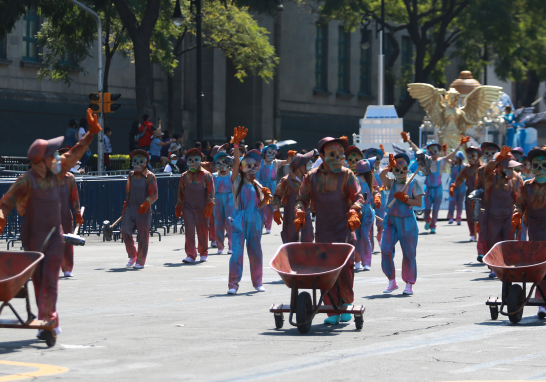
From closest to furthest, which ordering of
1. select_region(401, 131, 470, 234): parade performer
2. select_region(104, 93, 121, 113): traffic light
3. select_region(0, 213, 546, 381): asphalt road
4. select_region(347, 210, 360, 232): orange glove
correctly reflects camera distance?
select_region(0, 213, 546, 381): asphalt road < select_region(347, 210, 360, 232): orange glove < select_region(401, 131, 470, 234): parade performer < select_region(104, 93, 121, 113): traffic light

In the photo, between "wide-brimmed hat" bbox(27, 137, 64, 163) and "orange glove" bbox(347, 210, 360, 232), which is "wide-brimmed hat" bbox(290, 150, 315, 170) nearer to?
"orange glove" bbox(347, 210, 360, 232)

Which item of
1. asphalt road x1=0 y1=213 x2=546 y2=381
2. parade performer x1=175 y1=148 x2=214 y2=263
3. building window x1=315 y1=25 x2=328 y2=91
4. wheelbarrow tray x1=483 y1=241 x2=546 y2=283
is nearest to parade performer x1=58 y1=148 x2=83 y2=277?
asphalt road x1=0 y1=213 x2=546 y2=381

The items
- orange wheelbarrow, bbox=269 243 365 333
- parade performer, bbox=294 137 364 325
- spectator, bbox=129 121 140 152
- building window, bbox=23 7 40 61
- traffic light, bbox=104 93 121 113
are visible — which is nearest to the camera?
orange wheelbarrow, bbox=269 243 365 333

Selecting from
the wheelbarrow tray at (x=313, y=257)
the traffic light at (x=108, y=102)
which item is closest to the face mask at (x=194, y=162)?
the wheelbarrow tray at (x=313, y=257)

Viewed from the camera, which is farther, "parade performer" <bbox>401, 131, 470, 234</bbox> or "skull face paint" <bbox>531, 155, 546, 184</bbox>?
"parade performer" <bbox>401, 131, 470, 234</bbox>

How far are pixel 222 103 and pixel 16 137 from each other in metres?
12.8

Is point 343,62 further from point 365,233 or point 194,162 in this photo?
point 365,233

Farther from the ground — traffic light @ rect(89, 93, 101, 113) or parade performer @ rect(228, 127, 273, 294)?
traffic light @ rect(89, 93, 101, 113)

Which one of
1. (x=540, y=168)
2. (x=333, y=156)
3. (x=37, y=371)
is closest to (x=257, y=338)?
(x=333, y=156)

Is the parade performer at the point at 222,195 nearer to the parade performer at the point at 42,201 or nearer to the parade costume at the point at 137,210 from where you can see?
the parade costume at the point at 137,210

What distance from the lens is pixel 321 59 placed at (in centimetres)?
5259

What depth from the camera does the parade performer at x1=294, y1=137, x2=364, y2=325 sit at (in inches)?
397

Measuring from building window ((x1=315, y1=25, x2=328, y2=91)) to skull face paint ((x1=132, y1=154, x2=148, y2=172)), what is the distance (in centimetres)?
3674

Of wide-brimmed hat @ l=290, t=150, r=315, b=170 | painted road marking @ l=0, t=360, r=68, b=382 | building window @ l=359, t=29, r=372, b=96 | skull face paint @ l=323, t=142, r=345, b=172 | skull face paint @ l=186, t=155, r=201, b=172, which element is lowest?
painted road marking @ l=0, t=360, r=68, b=382
